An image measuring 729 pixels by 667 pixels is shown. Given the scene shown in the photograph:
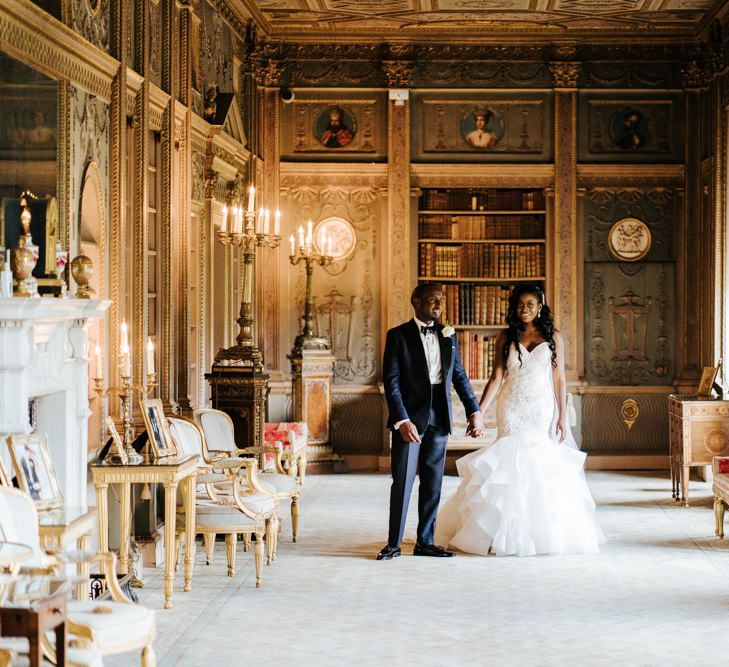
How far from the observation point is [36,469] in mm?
5027

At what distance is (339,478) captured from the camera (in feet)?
40.0

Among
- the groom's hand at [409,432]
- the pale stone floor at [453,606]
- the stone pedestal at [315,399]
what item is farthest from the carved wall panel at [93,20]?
the stone pedestal at [315,399]

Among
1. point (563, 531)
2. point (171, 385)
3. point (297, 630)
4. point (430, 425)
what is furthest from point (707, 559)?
point (171, 385)

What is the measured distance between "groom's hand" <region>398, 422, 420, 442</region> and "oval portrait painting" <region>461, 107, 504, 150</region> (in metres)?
5.82

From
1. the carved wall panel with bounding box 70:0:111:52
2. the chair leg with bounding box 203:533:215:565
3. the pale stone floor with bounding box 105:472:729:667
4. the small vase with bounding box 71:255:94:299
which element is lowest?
the pale stone floor with bounding box 105:472:729:667

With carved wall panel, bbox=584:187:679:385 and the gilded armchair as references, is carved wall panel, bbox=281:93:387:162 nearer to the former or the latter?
carved wall panel, bbox=584:187:679:385

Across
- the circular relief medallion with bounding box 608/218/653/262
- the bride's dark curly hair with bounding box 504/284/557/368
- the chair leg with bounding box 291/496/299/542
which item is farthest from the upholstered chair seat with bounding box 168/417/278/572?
the circular relief medallion with bounding box 608/218/653/262

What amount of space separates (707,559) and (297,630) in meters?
3.13

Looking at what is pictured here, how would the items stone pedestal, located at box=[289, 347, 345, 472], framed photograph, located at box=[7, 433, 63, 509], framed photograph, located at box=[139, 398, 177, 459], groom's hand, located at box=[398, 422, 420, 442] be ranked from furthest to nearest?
stone pedestal, located at box=[289, 347, 345, 472] → groom's hand, located at box=[398, 422, 420, 442] → framed photograph, located at box=[139, 398, 177, 459] → framed photograph, located at box=[7, 433, 63, 509]

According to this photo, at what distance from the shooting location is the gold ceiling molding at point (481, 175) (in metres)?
12.9

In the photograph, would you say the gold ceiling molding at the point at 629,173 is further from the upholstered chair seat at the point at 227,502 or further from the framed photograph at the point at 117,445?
the framed photograph at the point at 117,445

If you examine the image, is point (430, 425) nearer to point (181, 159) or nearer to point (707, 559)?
point (707, 559)

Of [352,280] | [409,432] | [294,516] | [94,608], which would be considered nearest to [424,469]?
[409,432]

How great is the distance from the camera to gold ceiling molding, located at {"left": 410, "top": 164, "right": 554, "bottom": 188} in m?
12.9
